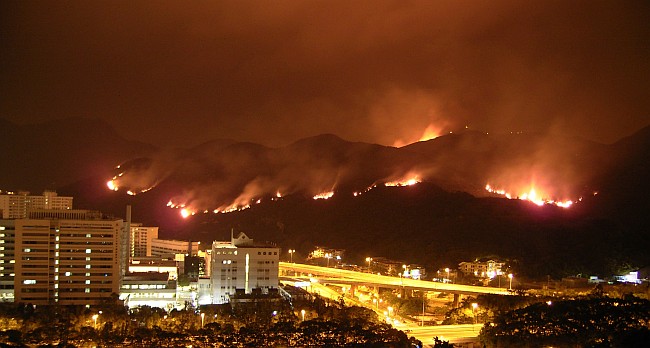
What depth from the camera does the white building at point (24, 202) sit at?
92.3ft

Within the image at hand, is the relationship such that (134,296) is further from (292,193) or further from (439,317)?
(292,193)

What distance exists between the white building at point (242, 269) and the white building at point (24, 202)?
15041 mm

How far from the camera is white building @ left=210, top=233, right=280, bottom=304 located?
16125 mm

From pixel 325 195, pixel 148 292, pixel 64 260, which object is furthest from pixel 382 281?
pixel 325 195

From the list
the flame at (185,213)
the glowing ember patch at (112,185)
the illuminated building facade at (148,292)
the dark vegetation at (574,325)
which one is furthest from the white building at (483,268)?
the glowing ember patch at (112,185)

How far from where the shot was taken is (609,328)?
12.1m

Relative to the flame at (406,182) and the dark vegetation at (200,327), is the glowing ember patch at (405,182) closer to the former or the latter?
the flame at (406,182)

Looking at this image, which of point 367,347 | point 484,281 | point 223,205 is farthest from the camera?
point 223,205

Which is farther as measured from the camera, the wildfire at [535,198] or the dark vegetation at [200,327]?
the wildfire at [535,198]

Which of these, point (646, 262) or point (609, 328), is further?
point (646, 262)

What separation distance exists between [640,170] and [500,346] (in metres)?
20.6

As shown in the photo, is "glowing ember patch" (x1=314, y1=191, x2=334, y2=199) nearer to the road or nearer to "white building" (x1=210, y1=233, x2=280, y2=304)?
the road

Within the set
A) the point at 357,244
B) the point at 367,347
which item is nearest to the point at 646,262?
the point at 357,244

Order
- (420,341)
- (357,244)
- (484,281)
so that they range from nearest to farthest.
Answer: (420,341) → (484,281) → (357,244)
